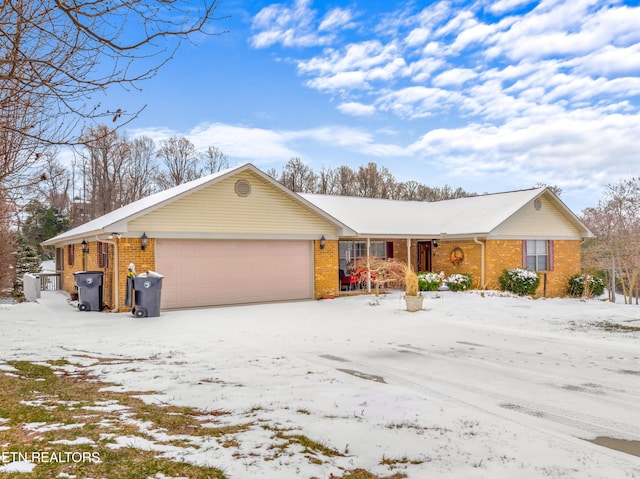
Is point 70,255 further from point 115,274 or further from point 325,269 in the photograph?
point 325,269

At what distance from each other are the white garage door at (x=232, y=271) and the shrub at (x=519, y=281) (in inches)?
339

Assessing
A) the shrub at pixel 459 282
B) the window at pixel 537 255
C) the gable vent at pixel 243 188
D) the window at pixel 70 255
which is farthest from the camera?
the window at pixel 70 255

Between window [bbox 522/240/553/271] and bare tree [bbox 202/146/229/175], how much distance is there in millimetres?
28500

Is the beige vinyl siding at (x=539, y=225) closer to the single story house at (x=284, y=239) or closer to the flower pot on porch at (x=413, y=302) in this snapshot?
the single story house at (x=284, y=239)

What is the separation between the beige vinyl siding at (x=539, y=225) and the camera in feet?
65.7

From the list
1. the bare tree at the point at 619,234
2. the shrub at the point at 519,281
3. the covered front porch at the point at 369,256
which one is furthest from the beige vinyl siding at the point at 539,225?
the bare tree at the point at 619,234

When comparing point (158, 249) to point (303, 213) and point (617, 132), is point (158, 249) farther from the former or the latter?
point (617, 132)

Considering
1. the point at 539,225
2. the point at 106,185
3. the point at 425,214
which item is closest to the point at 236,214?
the point at 425,214

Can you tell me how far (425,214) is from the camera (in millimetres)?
23484

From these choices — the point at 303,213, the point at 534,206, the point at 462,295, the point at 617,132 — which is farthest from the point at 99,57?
the point at 617,132

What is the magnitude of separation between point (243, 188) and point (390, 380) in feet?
33.5

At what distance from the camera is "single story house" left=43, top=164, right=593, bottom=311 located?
14.1m

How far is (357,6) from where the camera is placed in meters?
10.4

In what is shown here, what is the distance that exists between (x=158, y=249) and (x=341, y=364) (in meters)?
8.57
